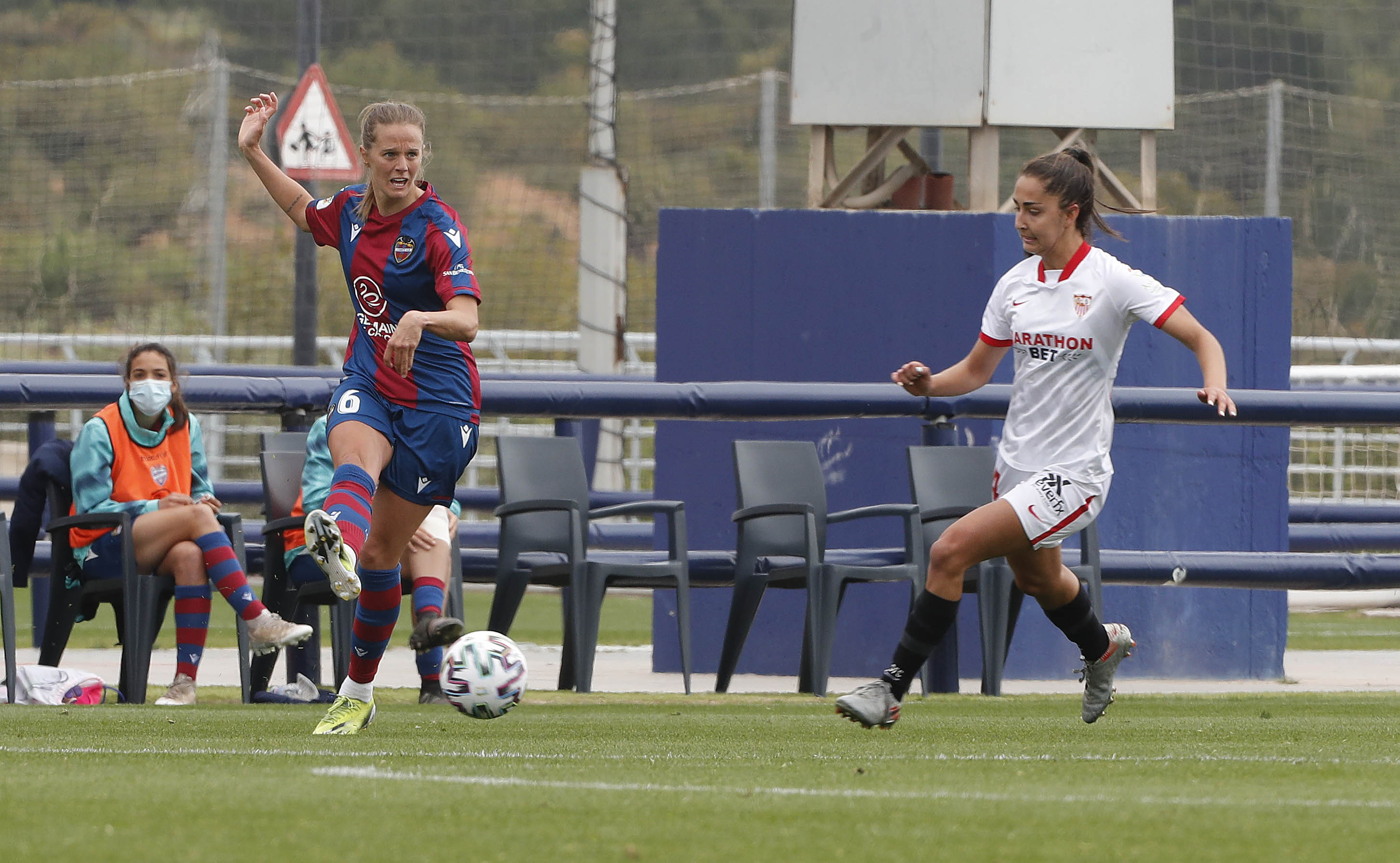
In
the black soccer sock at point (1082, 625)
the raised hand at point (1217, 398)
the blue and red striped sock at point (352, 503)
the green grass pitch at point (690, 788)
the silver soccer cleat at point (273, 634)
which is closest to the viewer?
the green grass pitch at point (690, 788)

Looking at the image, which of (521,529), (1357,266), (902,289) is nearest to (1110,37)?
(902,289)

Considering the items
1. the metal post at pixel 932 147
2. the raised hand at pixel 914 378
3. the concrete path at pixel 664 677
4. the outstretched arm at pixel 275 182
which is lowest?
the concrete path at pixel 664 677

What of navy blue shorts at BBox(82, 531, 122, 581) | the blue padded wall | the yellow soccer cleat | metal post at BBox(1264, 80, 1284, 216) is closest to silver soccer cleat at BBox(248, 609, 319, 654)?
the yellow soccer cleat

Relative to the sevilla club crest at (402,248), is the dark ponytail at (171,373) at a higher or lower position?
lower

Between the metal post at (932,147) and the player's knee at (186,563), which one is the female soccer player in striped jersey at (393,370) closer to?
the player's knee at (186,563)

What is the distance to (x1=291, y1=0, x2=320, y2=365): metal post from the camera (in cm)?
1617

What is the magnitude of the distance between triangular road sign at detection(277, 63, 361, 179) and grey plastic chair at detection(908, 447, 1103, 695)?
6.52m

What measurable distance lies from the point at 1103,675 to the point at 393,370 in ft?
8.61

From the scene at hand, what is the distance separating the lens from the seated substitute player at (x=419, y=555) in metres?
8.34

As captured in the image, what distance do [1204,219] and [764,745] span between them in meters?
5.42

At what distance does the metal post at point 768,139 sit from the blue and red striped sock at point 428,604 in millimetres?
13233

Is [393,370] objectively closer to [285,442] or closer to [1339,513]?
[285,442]

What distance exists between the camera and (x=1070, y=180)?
23.0 ft

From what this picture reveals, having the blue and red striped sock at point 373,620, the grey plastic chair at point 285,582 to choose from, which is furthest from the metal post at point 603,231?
the blue and red striped sock at point 373,620
